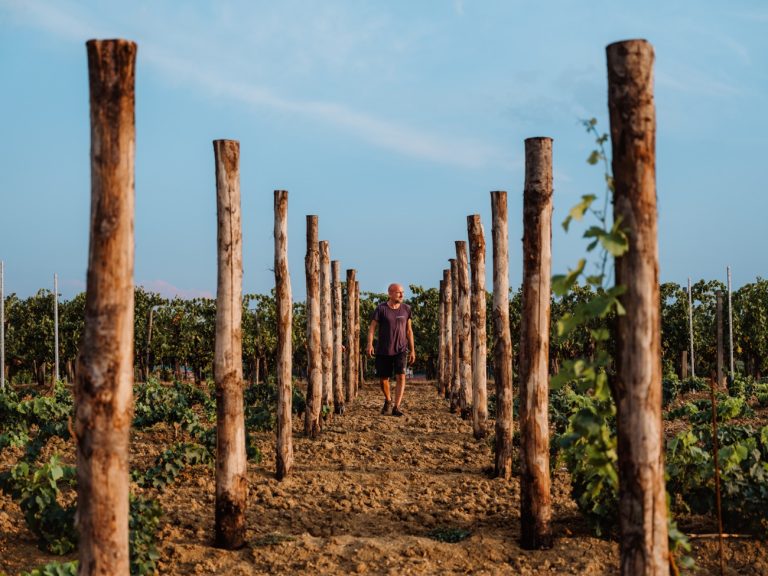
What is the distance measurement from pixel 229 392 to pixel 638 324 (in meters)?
3.25

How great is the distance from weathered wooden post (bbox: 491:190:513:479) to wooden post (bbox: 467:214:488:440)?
6.35 ft

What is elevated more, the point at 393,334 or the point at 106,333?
the point at 393,334

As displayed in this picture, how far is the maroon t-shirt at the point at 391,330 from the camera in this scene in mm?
12953

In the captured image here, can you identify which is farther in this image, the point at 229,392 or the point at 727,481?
the point at 229,392

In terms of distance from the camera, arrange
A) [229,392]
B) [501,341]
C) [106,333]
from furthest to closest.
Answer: [501,341] < [229,392] < [106,333]

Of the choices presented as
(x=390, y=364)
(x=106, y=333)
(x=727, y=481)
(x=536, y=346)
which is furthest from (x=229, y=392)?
(x=390, y=364)

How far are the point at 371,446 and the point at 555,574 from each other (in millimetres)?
5273

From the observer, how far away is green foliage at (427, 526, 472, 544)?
6.05 meters

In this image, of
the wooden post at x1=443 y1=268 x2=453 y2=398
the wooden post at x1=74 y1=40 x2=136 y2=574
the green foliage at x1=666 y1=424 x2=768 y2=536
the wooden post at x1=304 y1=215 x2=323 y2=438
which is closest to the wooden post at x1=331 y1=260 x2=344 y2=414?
the wooden post at x1=443 y1=268 x2=453 y2=398

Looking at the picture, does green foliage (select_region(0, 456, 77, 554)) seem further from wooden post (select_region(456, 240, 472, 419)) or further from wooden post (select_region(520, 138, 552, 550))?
wooden post (select_region(456, 240, 472, 419))

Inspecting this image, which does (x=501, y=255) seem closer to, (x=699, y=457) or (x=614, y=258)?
(x=699, y=457)

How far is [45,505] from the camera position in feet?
18.4

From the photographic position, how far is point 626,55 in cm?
345

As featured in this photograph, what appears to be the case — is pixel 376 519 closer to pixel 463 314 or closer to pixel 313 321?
pixel 313 321
